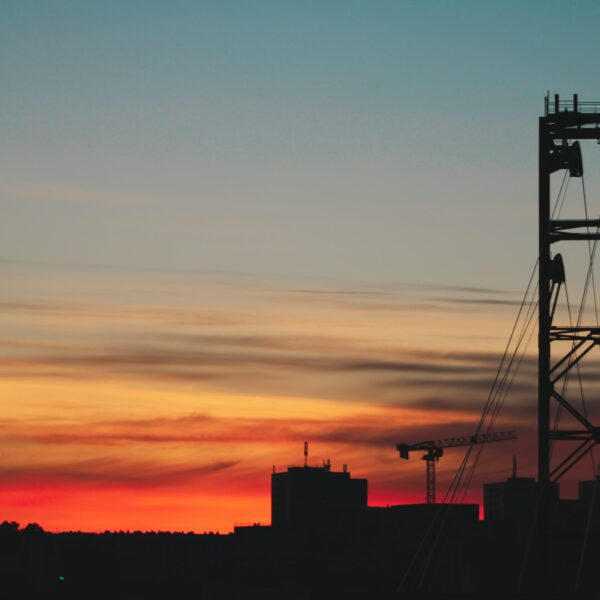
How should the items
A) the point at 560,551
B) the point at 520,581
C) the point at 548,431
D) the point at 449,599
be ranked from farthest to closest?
the point at 560,551, the point at 548,431, the point at 520,581, the point at 449,599

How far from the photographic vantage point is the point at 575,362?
2116 inches

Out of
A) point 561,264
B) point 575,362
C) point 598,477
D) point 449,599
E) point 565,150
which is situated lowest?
point 449,599

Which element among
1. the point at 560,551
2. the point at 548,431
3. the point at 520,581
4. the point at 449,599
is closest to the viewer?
the point at 449,599

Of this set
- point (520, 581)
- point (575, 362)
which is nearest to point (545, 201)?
point (575, 362)

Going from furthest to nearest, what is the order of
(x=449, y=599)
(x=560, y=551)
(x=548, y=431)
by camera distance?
(x=560, y=551), (x=548, y=431), (x=449, y=599)

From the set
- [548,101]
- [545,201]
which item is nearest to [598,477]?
[545,201]

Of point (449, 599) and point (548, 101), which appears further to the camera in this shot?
point (548, 101)

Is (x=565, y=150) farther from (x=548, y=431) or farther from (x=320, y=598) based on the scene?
(x=320, y=598)

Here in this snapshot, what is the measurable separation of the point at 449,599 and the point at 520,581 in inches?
218

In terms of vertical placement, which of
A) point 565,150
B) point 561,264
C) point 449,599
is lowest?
point 449,599

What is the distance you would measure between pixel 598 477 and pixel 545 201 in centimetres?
1235

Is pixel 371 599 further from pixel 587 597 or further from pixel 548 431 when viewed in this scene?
pixel 548 431

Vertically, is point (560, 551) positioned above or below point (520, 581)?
above

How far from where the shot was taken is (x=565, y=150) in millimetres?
55844
